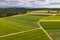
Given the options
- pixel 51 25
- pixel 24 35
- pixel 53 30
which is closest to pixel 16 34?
pixel 24 35

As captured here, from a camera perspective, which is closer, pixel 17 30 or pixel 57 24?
pixel 17 30

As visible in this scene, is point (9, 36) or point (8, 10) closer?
point (9, 36)

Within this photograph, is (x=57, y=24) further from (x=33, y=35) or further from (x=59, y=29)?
(x=33, y=35)

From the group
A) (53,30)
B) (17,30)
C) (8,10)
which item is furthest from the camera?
(8,10)

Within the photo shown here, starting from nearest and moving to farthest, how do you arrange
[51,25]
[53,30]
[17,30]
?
[17,30], [53,30], [51,25]

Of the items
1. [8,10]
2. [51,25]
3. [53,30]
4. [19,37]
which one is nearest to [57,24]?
[51,25]

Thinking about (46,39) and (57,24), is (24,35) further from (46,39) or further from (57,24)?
(57,24)

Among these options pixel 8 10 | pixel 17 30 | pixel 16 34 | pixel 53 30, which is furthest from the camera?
pixel 8 10

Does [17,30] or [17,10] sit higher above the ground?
[17,30]
